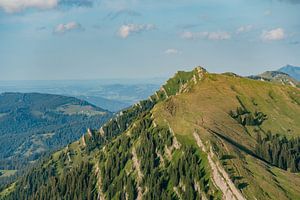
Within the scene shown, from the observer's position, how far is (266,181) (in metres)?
186

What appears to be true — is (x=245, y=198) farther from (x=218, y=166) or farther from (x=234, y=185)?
(x=218, y=166)

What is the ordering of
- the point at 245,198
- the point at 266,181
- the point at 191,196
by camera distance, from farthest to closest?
1. the point at 191,196
2. the point at 266,181
3. the point at 245,198

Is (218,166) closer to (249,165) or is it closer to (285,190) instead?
(249,165)

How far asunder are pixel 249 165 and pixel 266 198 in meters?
25.7

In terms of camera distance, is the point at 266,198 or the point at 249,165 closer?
the point at 266,198

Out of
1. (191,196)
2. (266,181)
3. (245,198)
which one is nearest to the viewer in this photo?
(245,198)

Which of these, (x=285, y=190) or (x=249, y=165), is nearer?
(x=285, y=190)

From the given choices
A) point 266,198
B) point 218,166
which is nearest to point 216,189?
point 218,166

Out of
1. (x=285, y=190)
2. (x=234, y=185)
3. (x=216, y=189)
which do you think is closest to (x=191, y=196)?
(x=216, y=189)

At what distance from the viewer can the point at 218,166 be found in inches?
7667

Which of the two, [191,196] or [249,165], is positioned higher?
[249,165]

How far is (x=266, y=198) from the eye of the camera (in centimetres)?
17512

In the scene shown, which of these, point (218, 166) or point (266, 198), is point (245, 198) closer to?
point (266, 198)

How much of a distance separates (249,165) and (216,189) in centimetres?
1982
